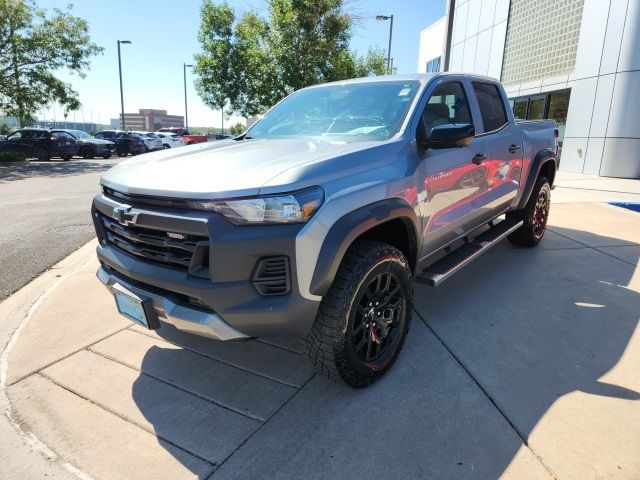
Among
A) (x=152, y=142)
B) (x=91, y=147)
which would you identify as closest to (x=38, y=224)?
(x=91, y=147)

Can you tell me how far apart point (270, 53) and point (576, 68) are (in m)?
10.9

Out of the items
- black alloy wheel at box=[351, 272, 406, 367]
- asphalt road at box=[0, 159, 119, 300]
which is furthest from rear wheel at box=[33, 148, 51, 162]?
black alloy wheel at box=[351, 272, 406, 367]

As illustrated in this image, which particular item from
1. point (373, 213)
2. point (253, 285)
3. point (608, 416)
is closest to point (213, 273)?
point (253, 285)

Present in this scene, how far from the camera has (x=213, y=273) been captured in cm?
216

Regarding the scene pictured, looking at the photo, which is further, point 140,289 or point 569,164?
point 569,164

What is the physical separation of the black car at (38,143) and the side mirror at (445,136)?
21.7 metres

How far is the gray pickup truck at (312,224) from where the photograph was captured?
2160mm

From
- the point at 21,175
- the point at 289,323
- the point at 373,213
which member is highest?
the point at 373,213

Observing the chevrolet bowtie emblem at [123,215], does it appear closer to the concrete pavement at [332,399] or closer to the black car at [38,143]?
the concrete pavement at [332,399]

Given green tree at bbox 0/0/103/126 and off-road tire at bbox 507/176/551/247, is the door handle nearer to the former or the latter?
off-road tire at bbox 507/176/551/247

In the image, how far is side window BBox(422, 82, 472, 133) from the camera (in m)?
3.31

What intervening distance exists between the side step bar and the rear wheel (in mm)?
21510

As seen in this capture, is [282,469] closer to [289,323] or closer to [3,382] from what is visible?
[289,323]

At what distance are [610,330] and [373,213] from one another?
7.62ft
